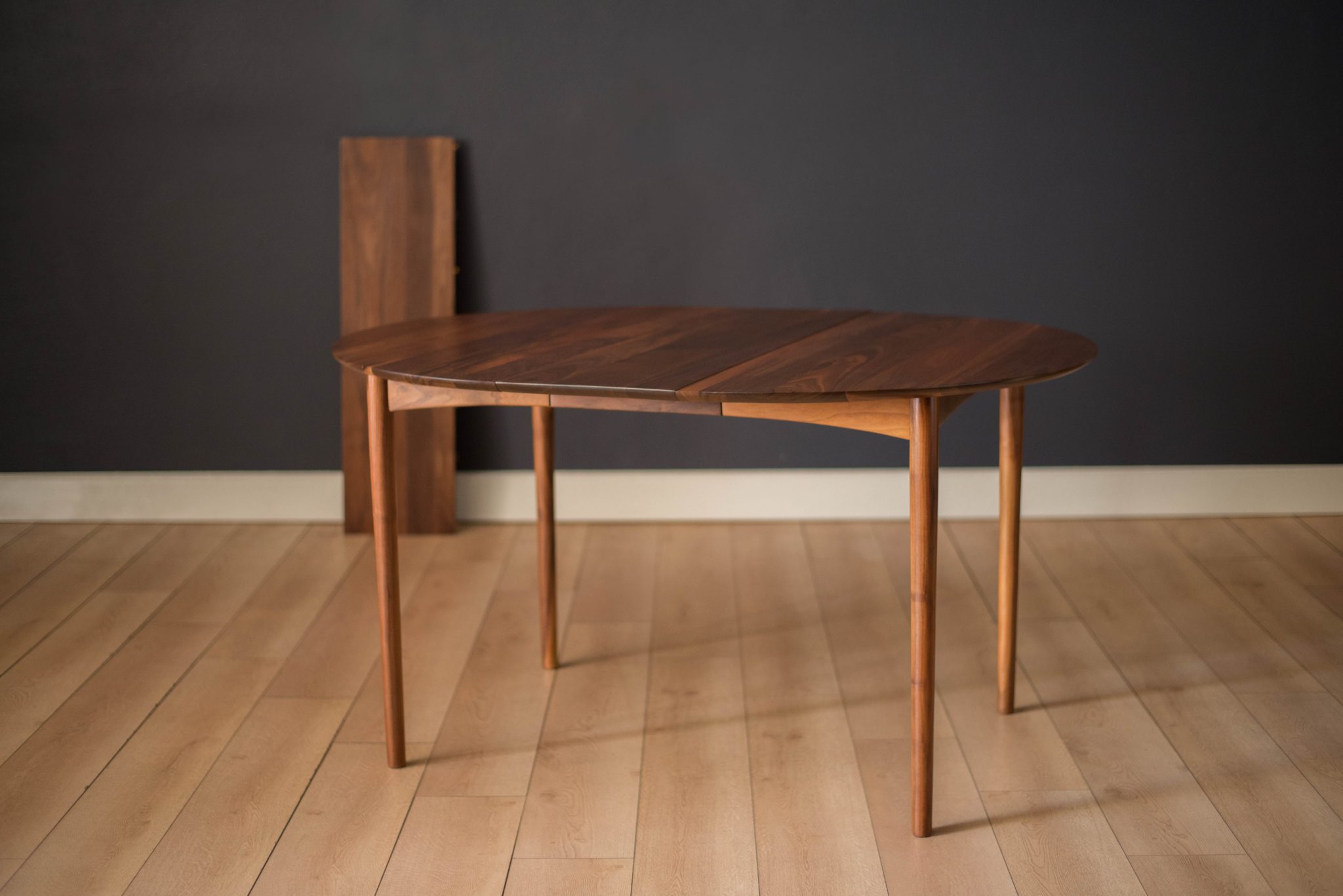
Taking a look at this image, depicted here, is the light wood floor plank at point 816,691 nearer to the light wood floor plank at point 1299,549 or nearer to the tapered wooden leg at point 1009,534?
the tapered wooden leg at point 1009,534

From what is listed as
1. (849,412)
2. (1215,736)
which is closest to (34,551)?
(849,412)

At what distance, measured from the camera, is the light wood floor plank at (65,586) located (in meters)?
2.76

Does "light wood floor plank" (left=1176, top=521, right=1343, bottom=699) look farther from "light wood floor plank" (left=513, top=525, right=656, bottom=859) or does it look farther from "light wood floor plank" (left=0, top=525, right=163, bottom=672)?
"light wood floor plank" (left=0, top=525, right=163, bottom=672)

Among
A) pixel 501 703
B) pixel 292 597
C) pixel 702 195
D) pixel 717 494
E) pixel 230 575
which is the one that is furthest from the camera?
pixel 717 494

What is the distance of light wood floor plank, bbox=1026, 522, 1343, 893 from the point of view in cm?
191

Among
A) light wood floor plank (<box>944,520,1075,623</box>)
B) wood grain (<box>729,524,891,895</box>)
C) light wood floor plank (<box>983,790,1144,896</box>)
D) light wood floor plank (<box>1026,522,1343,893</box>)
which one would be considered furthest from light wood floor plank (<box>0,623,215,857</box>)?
light wood floor plank (<box>1026,522,1343,893</box>)

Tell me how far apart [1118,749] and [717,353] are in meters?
1.02

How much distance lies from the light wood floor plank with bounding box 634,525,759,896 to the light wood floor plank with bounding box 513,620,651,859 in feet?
0.10

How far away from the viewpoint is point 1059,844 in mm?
1944

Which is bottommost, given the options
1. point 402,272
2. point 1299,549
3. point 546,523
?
point 1299,549

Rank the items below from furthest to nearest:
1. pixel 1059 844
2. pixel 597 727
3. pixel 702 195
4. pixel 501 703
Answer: pixel 702 195 → pixel 501 703 → pixel 597 727 → pixel 1059 844

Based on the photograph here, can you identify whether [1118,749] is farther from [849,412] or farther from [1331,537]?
[1331,537]

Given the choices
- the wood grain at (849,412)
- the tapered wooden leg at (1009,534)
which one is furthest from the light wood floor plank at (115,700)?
the tapered wooden leg at (1009,534)

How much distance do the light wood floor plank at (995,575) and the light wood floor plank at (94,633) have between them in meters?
1.96
